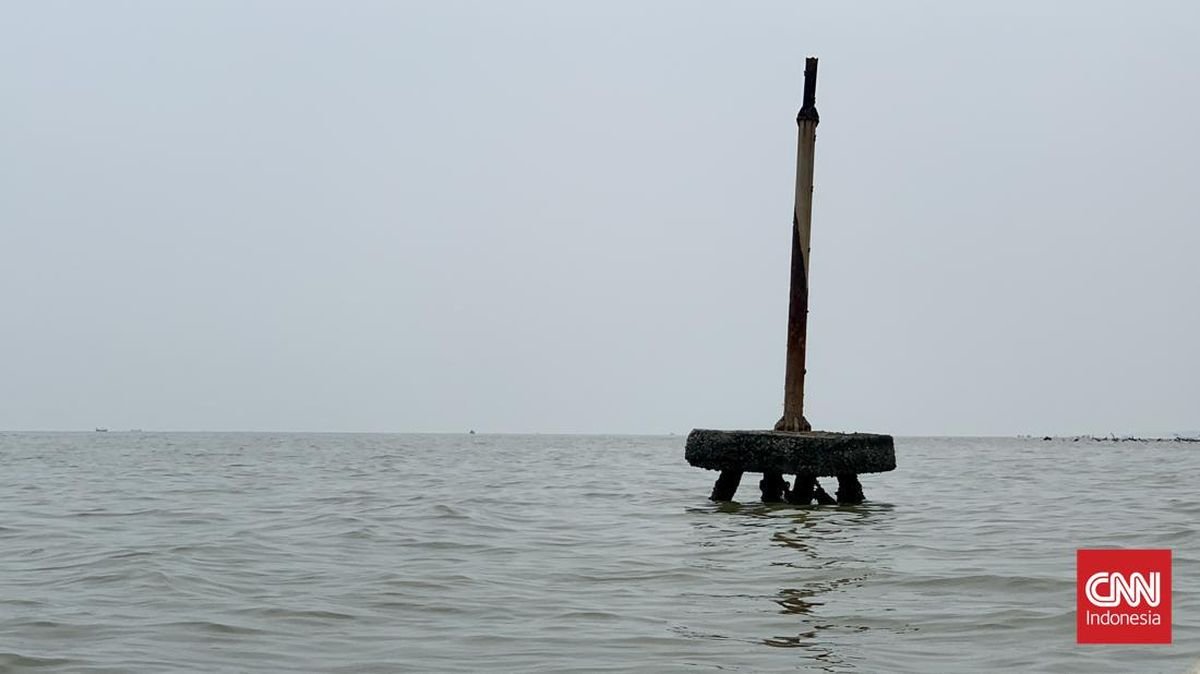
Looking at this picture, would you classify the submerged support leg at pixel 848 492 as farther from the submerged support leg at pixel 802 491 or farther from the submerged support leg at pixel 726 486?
the submerged support leg at pixel 726 486

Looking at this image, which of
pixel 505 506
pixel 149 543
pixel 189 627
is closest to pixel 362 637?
pixel 189 627

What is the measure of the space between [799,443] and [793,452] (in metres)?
0.11

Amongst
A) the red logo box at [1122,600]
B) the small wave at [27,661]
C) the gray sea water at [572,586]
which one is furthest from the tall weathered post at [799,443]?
the small wave at [27,661]

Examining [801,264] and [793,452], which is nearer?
[793,452]

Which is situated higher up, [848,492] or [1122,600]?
[848,492]

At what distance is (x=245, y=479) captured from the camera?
21906 mm

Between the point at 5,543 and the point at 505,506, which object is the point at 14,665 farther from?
the point at 505,506

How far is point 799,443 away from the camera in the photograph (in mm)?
11352

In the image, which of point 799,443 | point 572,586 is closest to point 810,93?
point 799,443

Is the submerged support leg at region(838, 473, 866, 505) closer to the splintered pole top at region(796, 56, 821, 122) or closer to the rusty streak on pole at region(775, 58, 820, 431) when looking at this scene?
the rusty streak on pole at region(775, 58, 820, 431)

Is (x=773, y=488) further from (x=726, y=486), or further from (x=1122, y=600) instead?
(x=1122, y=600)

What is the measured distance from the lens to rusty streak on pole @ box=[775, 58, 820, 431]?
11914 millimetres

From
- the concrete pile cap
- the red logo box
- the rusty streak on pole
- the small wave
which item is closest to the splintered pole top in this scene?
the rusty streak on pole

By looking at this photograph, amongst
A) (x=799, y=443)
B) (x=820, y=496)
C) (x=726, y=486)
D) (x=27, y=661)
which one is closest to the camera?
(x=27, y=661)
